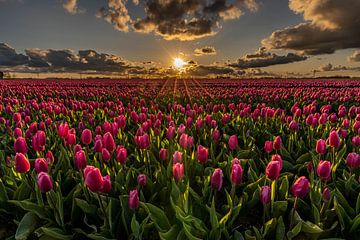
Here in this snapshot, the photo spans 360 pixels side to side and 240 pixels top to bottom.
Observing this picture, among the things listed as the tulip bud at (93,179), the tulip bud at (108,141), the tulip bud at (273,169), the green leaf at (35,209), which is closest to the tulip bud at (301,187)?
the tulip bud at (273,169)

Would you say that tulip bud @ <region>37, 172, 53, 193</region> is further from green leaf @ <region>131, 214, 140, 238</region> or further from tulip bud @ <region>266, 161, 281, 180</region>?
tulip bud @ <region>266, 161, 281, 180</region>

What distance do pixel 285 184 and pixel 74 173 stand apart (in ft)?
7.24

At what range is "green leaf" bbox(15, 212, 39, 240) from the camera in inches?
98.4

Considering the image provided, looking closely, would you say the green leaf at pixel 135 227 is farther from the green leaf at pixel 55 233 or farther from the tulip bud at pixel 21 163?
the tulip bud at pixel 21 163

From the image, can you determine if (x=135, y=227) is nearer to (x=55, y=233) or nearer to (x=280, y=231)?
(x=55, y=233)

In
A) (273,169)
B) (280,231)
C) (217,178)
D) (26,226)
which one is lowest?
(26,226)

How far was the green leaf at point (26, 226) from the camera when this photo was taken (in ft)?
8.20

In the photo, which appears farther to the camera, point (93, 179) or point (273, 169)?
point (273, 169)

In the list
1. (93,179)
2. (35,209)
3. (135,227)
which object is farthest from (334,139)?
(35,209)

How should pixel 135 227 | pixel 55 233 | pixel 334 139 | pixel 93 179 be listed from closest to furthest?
pixel 93 179 < pixel 135 227 < pixel 55 233 < pixel 334 139

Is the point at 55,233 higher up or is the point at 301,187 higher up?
the point at 301,187

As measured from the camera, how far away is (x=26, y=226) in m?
2.59

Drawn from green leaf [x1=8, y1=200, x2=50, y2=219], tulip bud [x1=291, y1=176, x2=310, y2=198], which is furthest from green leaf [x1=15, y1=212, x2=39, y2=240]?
tulip bud [x1=291, y1=176, x2=310, y2=198]

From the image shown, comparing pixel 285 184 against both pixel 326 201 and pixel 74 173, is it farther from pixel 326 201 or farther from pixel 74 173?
pixel 74 173
